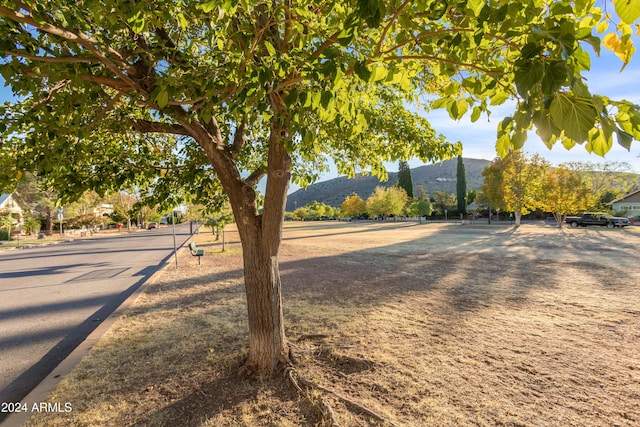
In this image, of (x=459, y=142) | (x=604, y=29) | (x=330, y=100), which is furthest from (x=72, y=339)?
(x=604, y=29)

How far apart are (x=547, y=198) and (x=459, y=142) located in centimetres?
3527

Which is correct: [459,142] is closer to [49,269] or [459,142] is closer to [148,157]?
[148,157]

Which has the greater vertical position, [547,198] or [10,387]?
[547,198]

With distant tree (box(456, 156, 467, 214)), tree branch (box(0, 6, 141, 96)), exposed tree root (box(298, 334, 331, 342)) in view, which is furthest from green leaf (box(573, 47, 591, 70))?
distant tree (box(456, 156, 467, 214))

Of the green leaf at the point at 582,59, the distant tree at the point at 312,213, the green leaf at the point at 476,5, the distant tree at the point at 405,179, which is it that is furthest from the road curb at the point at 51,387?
the distant tree at the point at 312,213

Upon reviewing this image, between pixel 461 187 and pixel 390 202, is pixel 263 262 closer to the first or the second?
pixel 390 202

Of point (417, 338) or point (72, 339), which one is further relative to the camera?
point (72, 339)

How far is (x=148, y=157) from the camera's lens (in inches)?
180

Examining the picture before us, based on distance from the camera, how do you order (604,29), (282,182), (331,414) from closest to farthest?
1. (604,29)
2. (331,414)
3. (282,182)

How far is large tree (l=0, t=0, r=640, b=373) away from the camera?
1.42 m

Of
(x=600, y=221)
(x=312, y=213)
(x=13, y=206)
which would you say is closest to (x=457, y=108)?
(x=600, y=221)

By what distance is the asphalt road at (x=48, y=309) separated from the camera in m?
4.45

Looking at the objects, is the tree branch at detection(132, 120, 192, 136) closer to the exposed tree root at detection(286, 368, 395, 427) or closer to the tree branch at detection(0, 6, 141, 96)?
the tree branch at detection(0, 6, 141, 96)

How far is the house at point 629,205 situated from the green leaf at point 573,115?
2580 inches
